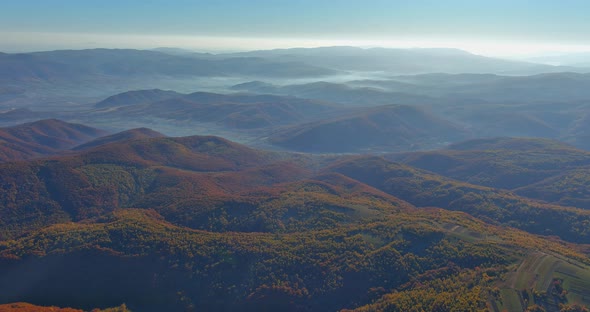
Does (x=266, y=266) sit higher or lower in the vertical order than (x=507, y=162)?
lower

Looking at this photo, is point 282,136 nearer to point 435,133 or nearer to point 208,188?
point 435,133

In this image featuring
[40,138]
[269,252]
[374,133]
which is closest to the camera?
[269,252]

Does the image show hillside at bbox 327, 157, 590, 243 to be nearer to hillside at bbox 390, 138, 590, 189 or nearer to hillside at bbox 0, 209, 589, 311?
hillside at bbox 390, 138, 590, 189

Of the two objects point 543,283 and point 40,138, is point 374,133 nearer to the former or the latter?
point 40,138

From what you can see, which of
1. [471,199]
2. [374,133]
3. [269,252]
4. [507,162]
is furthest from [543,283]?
[374,133]

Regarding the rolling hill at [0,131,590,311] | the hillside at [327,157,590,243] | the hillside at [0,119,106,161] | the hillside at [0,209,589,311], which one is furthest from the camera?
the hillside at [0,119,106,161]

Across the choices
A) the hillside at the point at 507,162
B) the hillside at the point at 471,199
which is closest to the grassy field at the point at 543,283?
the hillside at the point at 471,199

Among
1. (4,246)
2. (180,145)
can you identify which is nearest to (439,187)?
(180,145)

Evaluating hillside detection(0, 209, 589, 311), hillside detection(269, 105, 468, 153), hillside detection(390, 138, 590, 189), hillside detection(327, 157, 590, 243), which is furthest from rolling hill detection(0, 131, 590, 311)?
hillside detection(269, 105, 468, 153)
